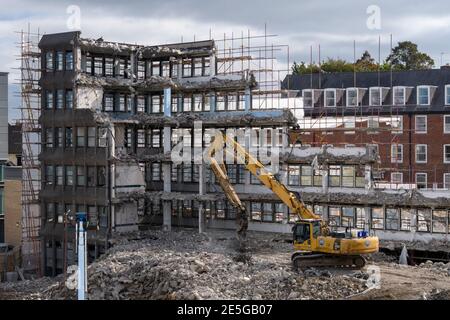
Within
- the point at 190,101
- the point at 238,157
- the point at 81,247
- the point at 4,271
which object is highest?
the point at 190,101

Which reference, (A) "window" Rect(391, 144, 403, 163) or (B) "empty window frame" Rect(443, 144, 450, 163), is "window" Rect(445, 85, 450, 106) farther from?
(A) "window" Rect(391, 144, 403, 163)

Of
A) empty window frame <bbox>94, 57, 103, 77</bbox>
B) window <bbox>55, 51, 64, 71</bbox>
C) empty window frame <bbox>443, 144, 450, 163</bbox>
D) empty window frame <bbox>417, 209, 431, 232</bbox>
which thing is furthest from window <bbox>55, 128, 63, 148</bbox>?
empty window frame <bbox>443, 144, 450, 163</bbox>

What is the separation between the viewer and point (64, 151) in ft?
174

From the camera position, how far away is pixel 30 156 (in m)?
56.8

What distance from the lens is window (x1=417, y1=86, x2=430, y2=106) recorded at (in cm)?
6109

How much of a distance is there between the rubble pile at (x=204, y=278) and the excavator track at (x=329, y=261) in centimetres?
92

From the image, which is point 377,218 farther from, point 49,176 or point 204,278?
point 49,176

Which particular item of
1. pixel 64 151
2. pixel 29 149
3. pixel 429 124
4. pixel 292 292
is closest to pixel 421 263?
pixel 292 292

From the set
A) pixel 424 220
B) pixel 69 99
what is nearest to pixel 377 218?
pixel 424 220

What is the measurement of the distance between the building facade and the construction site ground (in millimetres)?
18231

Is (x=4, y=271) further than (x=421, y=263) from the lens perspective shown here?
Yes

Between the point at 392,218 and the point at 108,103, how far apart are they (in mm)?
22083

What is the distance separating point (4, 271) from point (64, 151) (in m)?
8.88

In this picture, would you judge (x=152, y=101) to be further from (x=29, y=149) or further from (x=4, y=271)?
(x=4, y=271)
